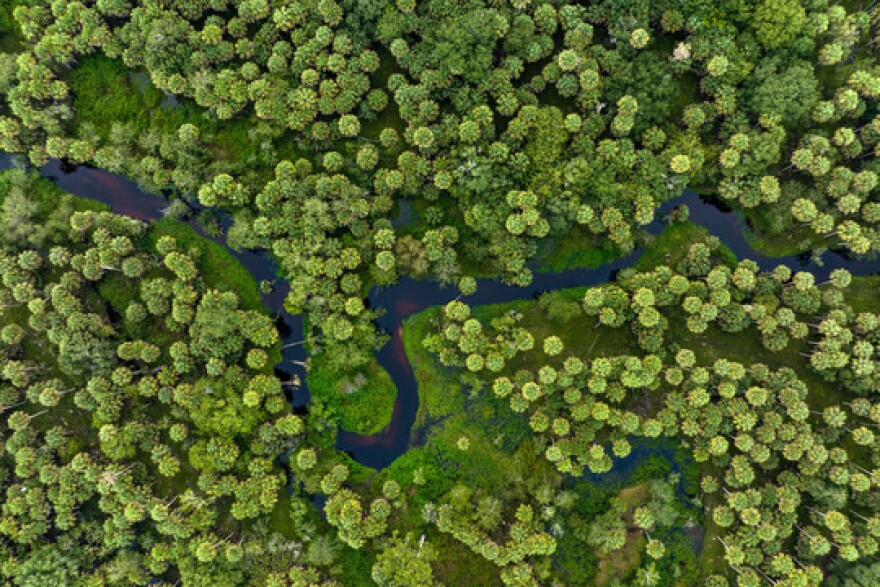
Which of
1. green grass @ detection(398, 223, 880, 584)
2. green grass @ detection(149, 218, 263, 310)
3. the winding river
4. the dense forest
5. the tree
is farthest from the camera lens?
green grass @ detection(149, 218, 263, 310)

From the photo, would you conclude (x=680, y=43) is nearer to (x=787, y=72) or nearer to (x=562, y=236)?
(x=787, y=72)

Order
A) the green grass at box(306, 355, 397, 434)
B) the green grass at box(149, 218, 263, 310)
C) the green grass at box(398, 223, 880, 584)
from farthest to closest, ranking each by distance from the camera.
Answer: the green grass at box(149, 218, 263, 310) → the green grass at box(306, 355, 397, 434) → the green grass at box(398, 223, 880, 584)

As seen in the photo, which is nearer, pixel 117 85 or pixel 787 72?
pixel 787 72

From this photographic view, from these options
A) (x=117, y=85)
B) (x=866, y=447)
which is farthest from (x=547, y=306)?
(x=117, y=85)

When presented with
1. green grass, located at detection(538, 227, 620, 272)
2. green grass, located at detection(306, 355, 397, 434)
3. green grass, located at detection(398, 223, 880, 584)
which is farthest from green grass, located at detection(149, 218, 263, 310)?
green grass, located at detection(538, 227, 620, 272)

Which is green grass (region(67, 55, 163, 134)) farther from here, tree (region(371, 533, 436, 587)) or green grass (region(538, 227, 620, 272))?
tree (region(371, 533, 436, 587))

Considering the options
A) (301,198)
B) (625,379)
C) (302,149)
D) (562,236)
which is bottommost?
(625,379)
